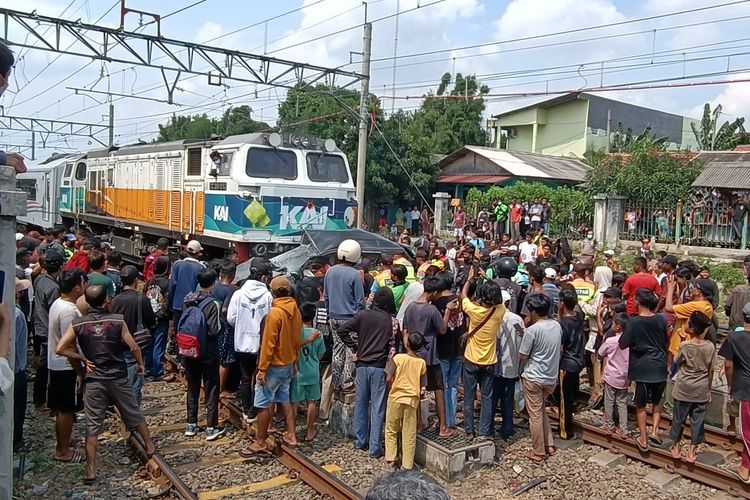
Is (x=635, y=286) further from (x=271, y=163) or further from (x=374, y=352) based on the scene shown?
(x=271, y=163)

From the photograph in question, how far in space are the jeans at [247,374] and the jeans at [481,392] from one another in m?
2.20

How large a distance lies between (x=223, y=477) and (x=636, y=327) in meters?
4.18

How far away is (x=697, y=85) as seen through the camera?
15.2 m

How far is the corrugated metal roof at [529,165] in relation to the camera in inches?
1102

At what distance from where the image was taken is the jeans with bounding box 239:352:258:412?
6.99 metres

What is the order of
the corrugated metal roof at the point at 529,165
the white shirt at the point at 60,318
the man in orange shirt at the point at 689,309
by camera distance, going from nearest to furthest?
the white shirt at the point at 60,318, the man in orange shirt at the point at 689,309, the corrugated metal roof at the point at 529,165

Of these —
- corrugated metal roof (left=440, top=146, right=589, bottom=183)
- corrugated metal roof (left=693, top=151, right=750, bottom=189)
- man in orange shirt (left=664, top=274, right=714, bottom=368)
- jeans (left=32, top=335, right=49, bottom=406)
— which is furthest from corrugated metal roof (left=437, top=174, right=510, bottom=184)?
jeans (left=32, top=335, right=49, bottom=406)

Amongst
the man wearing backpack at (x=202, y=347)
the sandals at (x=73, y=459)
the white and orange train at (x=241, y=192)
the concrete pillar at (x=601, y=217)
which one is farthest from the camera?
the concrete pillar at (x=601, y=217)

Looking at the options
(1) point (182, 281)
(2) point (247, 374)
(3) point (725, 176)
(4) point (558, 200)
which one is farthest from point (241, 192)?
(3) point (725, 176)

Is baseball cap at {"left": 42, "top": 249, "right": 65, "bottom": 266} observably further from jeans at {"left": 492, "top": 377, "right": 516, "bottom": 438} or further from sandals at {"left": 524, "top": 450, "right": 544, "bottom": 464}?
sandals at {"left": 524, "top": 450, "right": 544, "bottom": 464}

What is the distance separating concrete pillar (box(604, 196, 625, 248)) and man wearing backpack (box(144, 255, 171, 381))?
14268mm

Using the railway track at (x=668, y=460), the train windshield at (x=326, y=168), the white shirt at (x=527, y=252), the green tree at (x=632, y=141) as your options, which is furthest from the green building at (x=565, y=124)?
the railway track at (x=668, y=460)

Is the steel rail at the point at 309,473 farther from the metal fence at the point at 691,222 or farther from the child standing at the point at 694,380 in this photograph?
the metal fence at the point at 691,222

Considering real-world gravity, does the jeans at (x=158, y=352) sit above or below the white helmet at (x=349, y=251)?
below
